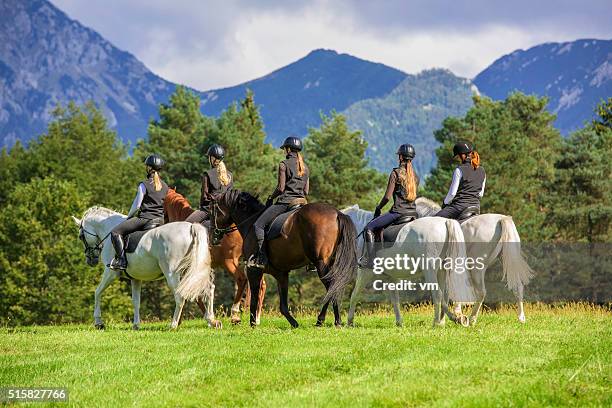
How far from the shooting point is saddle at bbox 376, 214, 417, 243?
13.8 metres

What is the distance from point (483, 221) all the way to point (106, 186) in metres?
42.4

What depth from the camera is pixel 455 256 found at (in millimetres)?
12953

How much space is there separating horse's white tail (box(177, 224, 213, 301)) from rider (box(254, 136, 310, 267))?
0.99 m

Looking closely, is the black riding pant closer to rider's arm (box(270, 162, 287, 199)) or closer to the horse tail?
rider's arm (box(270, 162, 287, 199))

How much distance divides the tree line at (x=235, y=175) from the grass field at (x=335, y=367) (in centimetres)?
3149

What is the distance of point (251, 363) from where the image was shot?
10109mm

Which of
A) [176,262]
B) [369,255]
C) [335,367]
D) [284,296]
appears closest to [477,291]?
[369,255]

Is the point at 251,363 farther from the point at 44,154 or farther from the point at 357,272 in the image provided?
the point at 44,154

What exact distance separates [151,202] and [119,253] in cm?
119

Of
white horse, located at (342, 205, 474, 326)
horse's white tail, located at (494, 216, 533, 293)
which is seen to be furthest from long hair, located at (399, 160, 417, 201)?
horse's white tail, located at (494, 216, 533, 293)

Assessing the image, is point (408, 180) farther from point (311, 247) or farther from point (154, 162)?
point (154, 162)

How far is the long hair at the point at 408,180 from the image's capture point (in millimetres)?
13852

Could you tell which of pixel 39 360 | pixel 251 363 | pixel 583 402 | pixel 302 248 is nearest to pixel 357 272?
pixel 302 248

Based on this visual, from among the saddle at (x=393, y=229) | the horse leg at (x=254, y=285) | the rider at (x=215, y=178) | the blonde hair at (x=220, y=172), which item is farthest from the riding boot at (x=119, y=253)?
the saddle at (x=393, y=229)
